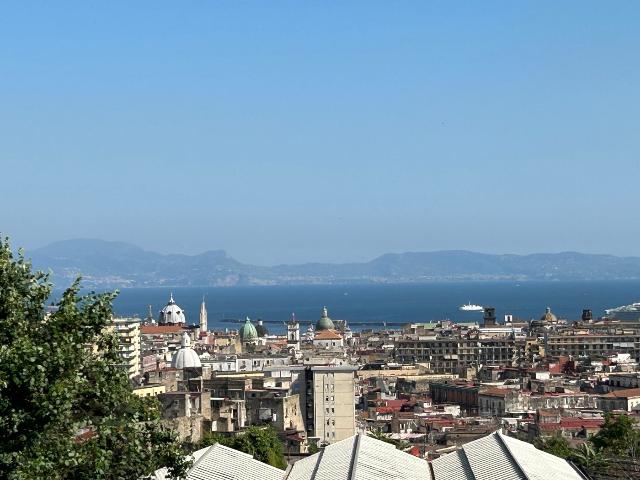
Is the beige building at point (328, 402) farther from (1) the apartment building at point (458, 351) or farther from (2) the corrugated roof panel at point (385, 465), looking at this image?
(1) the apartment building at point (458, 351)

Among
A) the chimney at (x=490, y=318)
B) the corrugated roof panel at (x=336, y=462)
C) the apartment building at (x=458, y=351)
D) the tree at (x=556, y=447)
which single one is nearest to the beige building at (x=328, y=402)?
the tree at (x=556, y=447)

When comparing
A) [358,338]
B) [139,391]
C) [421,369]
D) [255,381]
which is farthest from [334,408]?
[358,338]

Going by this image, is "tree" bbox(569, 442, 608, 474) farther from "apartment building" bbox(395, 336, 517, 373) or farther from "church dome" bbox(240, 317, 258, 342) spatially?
"church dome" bbox(240, 317, 258, 342)

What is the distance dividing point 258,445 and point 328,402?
22.6m

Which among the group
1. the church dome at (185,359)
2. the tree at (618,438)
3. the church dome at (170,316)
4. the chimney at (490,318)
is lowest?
the tree at (618,438)

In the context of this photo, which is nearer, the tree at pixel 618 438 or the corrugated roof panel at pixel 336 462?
the corrugated roof panel at pixel 336 462

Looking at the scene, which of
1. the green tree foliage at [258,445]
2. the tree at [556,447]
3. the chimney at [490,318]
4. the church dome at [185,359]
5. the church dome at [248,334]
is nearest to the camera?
the green tree foliage at [258,445]

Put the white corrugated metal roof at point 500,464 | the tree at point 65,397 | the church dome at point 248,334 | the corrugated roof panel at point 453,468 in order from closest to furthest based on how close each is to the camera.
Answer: the tree at point 65,397
the white corrugated metal roof at point 500,464
the corrugated roof panel at point 453,468
the church dome at point 248,334

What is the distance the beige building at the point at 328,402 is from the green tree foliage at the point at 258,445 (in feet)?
54.3

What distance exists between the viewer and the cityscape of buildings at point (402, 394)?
4319cm

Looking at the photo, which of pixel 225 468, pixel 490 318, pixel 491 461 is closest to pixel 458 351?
pixel 490 318

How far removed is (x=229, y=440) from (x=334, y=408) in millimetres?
20568

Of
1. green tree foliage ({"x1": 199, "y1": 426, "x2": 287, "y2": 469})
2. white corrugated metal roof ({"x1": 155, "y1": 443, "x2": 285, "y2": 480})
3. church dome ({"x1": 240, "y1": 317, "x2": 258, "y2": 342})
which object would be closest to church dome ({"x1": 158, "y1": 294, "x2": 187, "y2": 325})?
church dome ({"x1": 240, "y1": 317, "x2": 258, "y2": 342})

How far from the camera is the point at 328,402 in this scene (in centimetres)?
7581
